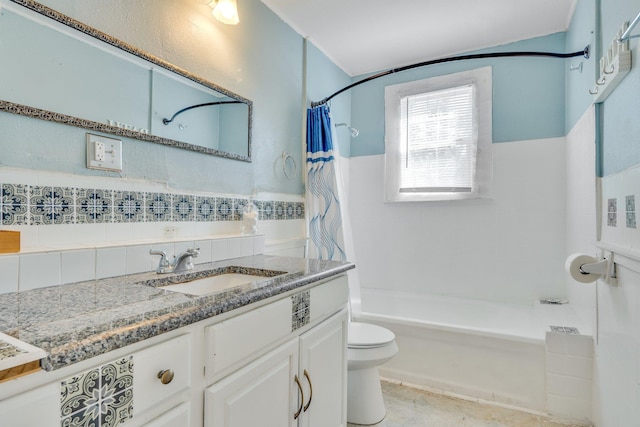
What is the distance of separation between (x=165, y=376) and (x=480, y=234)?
100 inches

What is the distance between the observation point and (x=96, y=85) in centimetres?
124

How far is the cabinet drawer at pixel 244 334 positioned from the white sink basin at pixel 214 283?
209 millimetres

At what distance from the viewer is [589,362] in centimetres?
180

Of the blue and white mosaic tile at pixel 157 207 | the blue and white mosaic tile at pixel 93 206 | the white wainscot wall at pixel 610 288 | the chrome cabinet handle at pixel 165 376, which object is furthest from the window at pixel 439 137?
the chrome cabinet handle at pixel 165 376

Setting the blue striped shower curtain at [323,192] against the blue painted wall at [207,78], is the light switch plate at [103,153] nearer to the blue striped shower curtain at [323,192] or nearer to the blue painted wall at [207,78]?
the blue painted wall at [207,78]

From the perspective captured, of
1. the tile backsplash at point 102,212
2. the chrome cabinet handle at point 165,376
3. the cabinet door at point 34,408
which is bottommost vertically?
the chrome cabinet handle at point 165,376

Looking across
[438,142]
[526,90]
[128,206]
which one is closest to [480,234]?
[438,142]

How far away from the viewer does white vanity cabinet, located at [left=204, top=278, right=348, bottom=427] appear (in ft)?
2.91

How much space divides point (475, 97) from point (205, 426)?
2769mm

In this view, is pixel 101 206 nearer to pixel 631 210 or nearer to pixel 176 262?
pixel 176 262

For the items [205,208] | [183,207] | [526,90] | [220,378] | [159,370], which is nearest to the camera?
[159,370]

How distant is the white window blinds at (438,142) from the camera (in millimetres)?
2730

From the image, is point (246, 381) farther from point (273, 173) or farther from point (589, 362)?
point (589, 362)

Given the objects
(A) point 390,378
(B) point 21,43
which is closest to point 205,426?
(B) point 21,43
